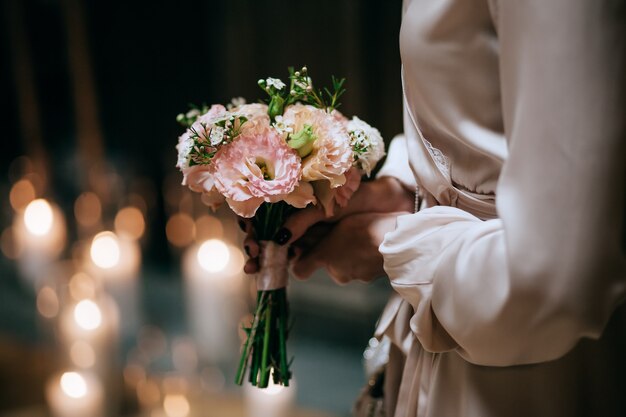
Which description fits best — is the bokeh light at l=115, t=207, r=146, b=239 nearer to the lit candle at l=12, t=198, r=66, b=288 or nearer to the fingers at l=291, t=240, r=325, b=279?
the lit candle at l=12, t=198, r=66, b=288

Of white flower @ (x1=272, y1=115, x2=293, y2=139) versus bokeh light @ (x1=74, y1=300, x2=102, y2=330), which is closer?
white flower @ (x1=272, y1=115, x2=293, y2=139)

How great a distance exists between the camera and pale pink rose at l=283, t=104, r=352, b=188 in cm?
70

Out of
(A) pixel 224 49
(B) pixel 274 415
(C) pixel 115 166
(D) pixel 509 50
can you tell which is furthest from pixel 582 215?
(C) pixel 115 166

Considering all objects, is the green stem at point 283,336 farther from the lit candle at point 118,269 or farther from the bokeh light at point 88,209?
the bokeh light at point 88,209

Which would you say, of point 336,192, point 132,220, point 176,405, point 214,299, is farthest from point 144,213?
point 336,192

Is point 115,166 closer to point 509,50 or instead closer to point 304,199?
point 304,199

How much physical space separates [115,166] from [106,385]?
1.44 meters

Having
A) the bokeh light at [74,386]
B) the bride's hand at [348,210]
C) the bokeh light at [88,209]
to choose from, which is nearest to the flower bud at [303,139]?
the bride's hand at [348,210]

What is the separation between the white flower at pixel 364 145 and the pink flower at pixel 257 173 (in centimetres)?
9

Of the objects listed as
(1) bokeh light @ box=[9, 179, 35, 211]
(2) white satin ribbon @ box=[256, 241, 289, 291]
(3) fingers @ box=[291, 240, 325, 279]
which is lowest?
(1) bokeh light @ box=[9, 179, 35, 211]

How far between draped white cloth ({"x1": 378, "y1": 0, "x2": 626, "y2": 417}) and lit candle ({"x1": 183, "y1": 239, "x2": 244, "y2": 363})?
1.19 meters

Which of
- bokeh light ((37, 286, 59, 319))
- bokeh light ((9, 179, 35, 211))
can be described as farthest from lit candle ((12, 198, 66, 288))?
bokeh light ((9, 179, 35, 211))

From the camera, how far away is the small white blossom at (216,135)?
0.69 metres

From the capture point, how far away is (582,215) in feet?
1.51
